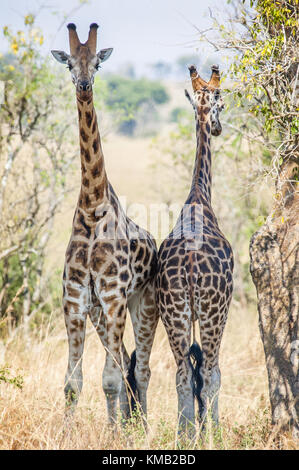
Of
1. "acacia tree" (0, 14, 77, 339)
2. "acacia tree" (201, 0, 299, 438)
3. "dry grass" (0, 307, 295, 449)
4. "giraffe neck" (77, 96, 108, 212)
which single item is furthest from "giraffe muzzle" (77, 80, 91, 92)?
"acacia tree" (0, 14, 77, 339)

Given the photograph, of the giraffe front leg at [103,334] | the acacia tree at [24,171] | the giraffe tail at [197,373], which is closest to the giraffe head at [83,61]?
the giraffe front leg at [103,334]

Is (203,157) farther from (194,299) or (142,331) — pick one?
(142,331)

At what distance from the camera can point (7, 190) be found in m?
9.74

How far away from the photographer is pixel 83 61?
512 centimetres

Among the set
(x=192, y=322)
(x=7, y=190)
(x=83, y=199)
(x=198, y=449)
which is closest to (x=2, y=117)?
(x=7, y=190)

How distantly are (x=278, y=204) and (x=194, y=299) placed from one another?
1242mm

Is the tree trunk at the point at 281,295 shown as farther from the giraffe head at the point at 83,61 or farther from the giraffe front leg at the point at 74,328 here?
the giraffe head at the point at 83,61

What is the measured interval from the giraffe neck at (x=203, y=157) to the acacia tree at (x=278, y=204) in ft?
1.89

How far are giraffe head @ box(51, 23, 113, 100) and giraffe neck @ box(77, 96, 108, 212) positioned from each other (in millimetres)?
262

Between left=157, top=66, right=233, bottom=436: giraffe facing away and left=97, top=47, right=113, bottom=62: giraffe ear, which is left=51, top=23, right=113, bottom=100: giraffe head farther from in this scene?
left=157, top=66, right=233, bottom=436: giraffe facing away

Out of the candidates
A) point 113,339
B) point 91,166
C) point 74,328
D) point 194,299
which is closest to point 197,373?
point 194,299

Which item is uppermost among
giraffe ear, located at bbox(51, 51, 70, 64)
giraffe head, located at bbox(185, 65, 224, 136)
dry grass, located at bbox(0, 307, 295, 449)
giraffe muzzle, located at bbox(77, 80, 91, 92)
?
giraffe head, located at bbox(185, 65, 224, 136)

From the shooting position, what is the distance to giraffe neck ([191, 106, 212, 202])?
20.4 ft
